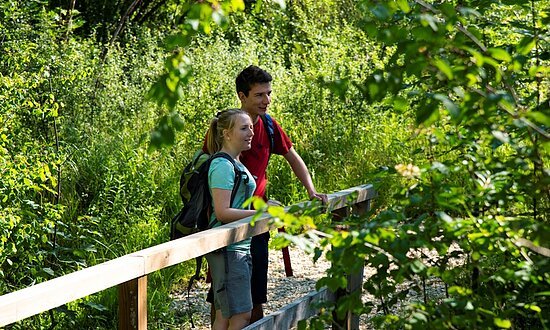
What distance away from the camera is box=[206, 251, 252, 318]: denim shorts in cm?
407

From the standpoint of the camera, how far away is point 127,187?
24.4ft

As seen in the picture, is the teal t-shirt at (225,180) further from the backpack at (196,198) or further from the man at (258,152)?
the man at (258,152)

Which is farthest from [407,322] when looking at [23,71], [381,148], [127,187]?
[381,148]

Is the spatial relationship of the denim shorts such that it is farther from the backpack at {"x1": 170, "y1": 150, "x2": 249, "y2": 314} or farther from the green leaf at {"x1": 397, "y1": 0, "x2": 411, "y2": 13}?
the green leaf at {"x1": 397, "y1": 0, "x2": 411, "y2": 13}

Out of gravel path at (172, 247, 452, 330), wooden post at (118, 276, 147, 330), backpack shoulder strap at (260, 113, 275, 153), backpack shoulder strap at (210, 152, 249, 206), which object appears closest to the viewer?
wooden post at (118, 276, 147, 330)

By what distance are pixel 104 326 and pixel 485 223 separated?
3.92 m

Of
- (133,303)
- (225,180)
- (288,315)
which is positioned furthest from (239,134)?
(133,303)

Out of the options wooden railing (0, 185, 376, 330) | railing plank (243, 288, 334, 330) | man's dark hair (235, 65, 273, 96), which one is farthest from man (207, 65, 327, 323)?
wooden railing (0, 185, 376, 330)

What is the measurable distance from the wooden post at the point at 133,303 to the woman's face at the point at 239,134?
3.71 feet

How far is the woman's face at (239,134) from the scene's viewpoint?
4.26 m

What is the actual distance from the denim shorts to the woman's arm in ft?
0.49

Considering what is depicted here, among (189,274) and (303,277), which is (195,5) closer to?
(189,274)

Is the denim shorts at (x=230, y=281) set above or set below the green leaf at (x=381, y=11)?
below

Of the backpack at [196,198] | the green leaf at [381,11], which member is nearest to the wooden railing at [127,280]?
the backpack at [196,198]
